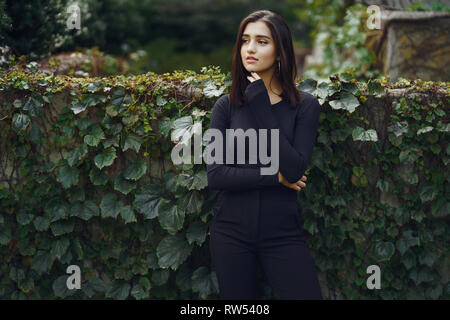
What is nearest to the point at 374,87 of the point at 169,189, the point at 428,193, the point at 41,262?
the point at 428,193

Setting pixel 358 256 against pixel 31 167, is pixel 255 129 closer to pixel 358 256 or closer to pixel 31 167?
pixel 358 256

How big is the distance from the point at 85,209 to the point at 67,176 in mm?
244

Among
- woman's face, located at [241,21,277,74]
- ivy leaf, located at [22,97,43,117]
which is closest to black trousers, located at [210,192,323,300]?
woman's face, located at [241,21,277,74]

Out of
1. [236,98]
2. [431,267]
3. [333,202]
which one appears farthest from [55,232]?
[431,267]

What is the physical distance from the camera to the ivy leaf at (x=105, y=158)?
2.66 meters

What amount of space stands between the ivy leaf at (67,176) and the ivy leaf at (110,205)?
217 mm

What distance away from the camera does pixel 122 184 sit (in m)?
2.74

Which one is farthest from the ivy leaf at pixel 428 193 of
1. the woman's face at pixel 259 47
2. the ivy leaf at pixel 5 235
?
the ivy leaf at pixel 5 235

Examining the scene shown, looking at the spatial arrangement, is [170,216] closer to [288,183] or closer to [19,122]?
[288,183]

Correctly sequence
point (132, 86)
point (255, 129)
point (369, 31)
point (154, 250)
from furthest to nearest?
1. point (369, 31)
2. point (154, 250)
3. point (132, 86)
4. point (255, 129)
